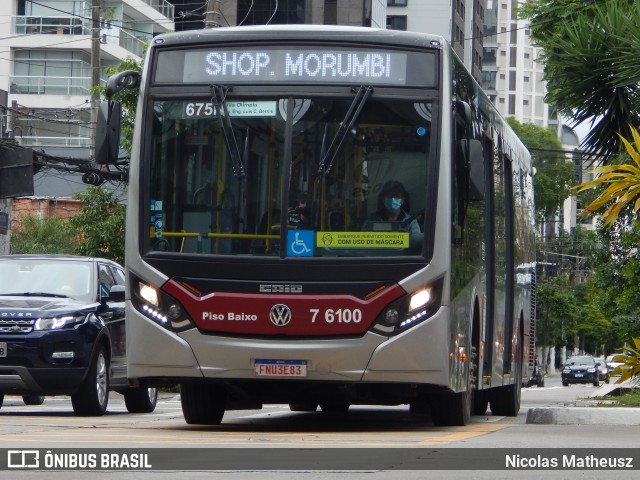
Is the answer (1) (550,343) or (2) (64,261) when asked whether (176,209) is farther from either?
(1) (550,343)

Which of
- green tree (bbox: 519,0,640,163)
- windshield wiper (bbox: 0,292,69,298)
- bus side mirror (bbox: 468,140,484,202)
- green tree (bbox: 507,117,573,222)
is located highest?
green tree (bbox: 507,117,573,222)

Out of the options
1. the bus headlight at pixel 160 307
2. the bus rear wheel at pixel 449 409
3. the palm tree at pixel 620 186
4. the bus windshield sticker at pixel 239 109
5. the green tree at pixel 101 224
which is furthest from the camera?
the green tree at pixel 101 224

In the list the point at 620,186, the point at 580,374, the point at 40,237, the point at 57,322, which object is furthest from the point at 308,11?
the point at 620,186

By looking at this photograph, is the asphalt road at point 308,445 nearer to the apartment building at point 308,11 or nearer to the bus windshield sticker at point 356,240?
the bus windshield sticker at point 356,240

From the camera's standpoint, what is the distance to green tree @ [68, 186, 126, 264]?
3488 centimetres

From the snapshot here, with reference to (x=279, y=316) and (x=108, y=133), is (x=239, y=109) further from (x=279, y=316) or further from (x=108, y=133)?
(x=279, y=316)

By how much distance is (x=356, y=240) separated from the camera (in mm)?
11953

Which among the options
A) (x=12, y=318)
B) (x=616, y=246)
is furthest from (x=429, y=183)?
(x=616, y=246)

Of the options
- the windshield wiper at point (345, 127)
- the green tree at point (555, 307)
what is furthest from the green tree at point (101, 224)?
the green tree at point (555, 307)

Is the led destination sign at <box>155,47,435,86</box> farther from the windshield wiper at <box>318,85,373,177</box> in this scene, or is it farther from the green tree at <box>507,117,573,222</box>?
the green tree at <box>507,117,573,222</box>

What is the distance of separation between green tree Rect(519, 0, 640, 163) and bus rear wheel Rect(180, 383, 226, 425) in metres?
7.13

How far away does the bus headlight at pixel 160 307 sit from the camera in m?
12.1

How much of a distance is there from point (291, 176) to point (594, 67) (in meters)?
8.64

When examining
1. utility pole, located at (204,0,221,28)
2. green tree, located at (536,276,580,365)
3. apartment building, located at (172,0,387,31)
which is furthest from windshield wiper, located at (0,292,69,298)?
apartment building, located at (172,0,387,31)
